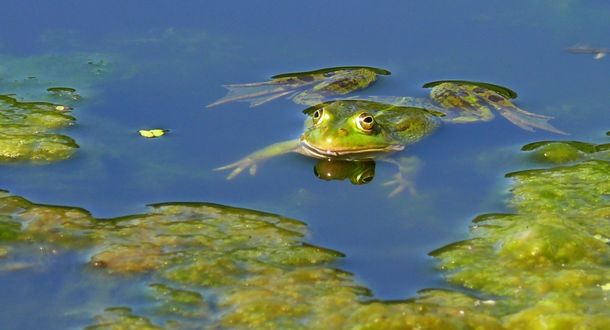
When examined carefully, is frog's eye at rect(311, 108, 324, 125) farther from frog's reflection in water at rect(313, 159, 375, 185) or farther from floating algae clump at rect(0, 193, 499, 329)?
floating algae clump at rect(0, 193, 499, 329)

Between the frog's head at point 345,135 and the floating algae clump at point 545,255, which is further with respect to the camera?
the frog's head at point 345,135

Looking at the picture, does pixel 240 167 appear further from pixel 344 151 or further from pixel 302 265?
pixel 302 265

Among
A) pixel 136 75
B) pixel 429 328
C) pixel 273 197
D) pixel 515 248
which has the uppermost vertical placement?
pixel 136 75

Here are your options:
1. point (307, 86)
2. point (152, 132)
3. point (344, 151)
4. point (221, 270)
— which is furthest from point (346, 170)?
point (221, 270)

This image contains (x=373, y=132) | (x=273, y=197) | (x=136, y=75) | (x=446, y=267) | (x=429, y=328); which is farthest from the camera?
(x=136, y=75)

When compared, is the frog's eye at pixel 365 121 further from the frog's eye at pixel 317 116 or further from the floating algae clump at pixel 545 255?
the floating algae clump at pixel 545 255

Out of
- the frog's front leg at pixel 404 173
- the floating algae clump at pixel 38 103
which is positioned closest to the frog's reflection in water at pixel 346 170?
the frog's front leg at pixel 404 173

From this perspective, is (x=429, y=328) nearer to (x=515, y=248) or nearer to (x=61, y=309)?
(x=515, y=248)

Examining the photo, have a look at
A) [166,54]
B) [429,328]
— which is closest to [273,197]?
[429,328]
